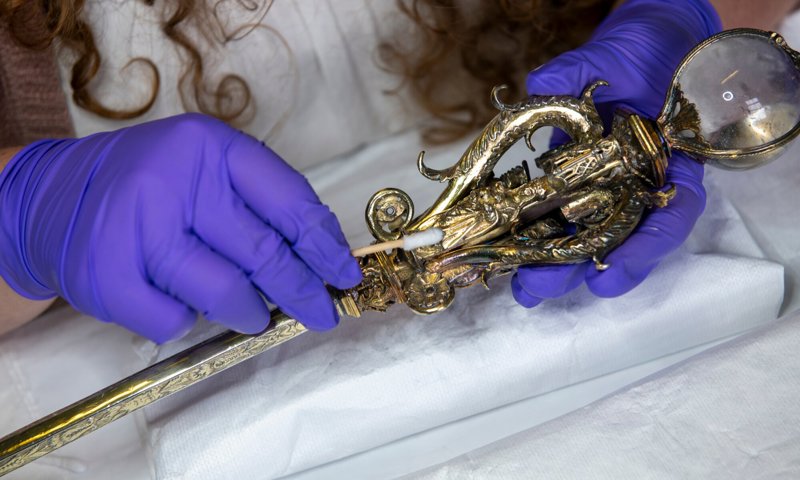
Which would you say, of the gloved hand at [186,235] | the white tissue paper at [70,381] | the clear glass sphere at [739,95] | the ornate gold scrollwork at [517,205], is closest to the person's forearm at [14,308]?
the white tissue paper at [70,381]

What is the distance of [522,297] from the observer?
3.28ft

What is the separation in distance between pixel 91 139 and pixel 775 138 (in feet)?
2.76

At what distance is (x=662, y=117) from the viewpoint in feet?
2.94

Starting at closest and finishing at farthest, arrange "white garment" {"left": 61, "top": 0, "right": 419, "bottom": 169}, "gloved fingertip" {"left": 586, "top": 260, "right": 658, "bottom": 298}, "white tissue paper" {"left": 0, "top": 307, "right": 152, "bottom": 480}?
1. "gloved fingertip" {"left": 586, "top": 260, "right": 658, "bottom": 298}
2. "white tissue paper" {"left": 0, "top": 307, "right": 152, "bottom": 480}
3. "white garment" {"left": 61, "top": 0, "right": 419, "bottom": 169}

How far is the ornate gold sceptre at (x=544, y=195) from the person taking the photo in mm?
879

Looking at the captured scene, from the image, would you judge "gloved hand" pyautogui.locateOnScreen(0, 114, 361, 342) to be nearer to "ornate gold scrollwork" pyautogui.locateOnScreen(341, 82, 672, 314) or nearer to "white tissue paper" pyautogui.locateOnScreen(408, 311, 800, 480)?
"ornate gold scrollwork" pyautogui.locateOnScreen(341, 82, 672, 314)

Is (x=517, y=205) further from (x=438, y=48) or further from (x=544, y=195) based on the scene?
(x=438, y=48)

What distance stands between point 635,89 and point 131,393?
0.79m

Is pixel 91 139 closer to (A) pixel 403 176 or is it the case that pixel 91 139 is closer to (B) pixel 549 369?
(A) pixel 403 176

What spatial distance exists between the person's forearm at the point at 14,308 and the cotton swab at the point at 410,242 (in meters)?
0.58

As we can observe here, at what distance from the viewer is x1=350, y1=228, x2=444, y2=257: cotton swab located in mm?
868

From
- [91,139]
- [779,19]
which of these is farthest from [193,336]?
[779,19]

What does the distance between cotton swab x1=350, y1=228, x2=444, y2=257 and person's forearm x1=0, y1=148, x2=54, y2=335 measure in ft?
1.89

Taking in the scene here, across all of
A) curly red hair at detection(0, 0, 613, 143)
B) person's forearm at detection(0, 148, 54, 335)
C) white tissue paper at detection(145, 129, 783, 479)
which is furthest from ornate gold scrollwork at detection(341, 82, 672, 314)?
person's forearm at detection(0, 148, 54, 335)
